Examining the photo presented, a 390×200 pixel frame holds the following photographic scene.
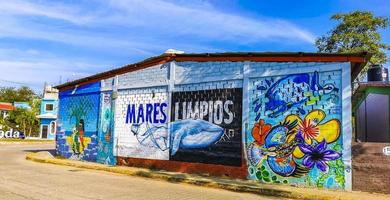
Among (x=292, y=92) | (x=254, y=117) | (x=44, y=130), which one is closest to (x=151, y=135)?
(x=254, y=117)

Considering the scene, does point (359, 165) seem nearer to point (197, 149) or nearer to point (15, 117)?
point (197, 149)

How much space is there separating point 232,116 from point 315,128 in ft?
10.2

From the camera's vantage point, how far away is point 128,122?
57.1ft

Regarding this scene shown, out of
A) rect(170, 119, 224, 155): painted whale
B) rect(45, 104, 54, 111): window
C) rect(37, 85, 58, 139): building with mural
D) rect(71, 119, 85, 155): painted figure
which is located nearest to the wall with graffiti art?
rect(71, 119, 85, 155): painted figure

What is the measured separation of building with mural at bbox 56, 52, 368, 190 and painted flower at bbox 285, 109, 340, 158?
3 cm

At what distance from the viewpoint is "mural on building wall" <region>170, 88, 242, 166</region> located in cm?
1346

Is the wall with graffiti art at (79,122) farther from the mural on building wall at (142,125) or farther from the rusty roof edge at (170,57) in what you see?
the mural on building wall at (142,125)

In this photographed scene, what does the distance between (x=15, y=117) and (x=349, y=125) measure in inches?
2189

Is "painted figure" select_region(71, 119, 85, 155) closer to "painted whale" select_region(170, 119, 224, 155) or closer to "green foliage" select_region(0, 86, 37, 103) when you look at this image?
"painted whale" select_region(170, 119, 224, 155)

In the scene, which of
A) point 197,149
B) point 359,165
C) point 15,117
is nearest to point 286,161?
point 359,165

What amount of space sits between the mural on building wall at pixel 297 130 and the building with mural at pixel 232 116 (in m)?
0.03

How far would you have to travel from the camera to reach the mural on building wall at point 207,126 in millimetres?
13461

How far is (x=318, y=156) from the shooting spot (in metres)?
11.4

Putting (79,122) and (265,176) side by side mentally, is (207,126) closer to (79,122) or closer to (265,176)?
(265,176)
